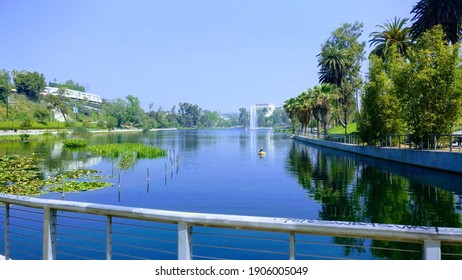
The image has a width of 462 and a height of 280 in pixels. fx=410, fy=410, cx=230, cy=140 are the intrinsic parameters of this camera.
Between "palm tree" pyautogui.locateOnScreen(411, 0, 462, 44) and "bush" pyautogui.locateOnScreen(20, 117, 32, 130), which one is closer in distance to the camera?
"palm tree" pyautogui.locateOnScreen(411, 0, 462, 44)

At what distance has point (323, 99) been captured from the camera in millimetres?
78188

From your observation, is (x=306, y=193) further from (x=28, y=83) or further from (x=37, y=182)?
(x=28, y=83)

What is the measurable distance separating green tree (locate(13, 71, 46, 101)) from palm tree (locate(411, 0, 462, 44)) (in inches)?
6083

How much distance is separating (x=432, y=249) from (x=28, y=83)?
181186 mm

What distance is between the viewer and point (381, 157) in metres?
42.7

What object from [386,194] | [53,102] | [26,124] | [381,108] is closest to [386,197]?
[386,194]

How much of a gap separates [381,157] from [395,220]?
1113 inches

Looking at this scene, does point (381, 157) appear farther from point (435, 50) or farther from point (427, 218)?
point (427, 218)

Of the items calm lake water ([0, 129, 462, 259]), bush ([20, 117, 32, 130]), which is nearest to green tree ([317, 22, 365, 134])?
calm lake water ([0, 129, 462, 259])

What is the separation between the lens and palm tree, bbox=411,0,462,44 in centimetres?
4078

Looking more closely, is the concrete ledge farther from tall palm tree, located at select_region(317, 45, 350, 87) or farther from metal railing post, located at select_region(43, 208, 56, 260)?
metal railing post, located at select_region(43, 208, 56, 260)

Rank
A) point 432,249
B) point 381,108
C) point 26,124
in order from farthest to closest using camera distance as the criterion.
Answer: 1. point 26,124
2. point 381,108
3. point 432,249

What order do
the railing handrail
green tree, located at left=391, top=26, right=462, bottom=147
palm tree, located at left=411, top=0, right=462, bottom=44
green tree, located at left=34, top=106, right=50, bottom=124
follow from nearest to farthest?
the railing handrail → green tree, located at left=391, top=26, right=462, bottom=147 → palm tree, located at left=411, top=0, right=462, bottom=44 → green tree, located at left=34, top=106, right=50, bottom=124

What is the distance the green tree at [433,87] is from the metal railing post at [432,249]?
3186 centimetres
